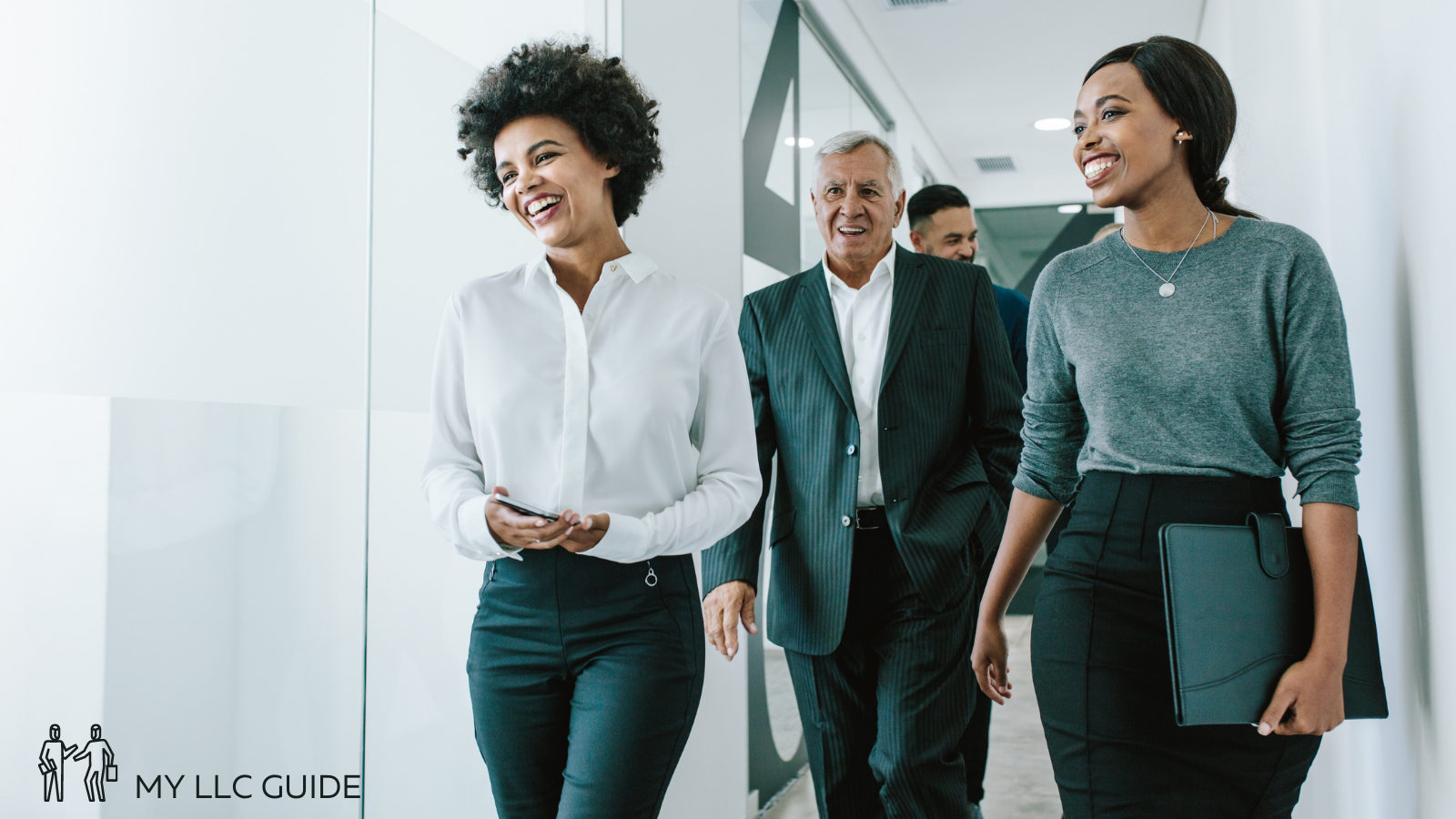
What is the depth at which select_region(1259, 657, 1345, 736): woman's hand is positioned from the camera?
1.21 m

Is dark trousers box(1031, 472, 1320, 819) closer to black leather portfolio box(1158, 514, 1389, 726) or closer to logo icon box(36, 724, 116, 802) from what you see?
black leather portfolio box(1158, 514, 1389, 726)

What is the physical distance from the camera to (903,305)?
2145 mm

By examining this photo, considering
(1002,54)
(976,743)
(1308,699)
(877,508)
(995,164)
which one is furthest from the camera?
(995,164)

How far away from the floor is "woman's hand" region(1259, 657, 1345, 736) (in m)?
2.15

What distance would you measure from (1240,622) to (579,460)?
87 centimetres

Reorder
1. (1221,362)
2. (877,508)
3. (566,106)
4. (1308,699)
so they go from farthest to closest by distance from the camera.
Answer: (877,508) → (566,106) → (1221,362) → (1308,699)

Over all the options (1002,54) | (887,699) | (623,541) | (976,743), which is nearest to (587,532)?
(623,541)

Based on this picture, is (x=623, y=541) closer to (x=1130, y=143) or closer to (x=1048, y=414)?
(x=1048, y=414)

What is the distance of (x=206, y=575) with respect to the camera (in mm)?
1932

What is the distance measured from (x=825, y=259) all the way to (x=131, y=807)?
1.70 metres

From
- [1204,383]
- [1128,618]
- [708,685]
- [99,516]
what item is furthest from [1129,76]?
[99,516]

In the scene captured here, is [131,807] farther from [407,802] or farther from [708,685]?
[708,685]

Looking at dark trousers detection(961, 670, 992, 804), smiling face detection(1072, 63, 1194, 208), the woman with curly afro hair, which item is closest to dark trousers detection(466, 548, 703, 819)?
the woman with curly afro hair

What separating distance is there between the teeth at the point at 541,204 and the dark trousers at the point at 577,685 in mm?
507
